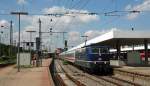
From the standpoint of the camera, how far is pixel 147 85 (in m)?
25.1

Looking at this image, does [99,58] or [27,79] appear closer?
[27,79]

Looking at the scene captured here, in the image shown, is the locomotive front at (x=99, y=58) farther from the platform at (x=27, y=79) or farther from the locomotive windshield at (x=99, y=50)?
the platform at (x=27, y=79)

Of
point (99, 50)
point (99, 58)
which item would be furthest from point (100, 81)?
point (99, 50)

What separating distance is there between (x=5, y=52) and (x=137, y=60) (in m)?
75.4

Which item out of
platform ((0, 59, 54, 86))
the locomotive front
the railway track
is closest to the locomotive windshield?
the locomotive front

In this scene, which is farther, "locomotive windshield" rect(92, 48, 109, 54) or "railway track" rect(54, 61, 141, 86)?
"locomotive windshield" rect(92, 48, 109, 54)

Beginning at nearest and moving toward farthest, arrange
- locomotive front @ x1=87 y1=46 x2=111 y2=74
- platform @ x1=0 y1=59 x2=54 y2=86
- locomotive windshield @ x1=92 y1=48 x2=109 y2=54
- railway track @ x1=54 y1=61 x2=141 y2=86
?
platform @ x1=0 y1=59 x2=54 y2=86 → railway track @ x1=54 y1=61 x2=141 y2=86 → locomotive front @ x1=87 y1=46 x2=111 y2=74 → locomotive windshield @ x1=92 y1=48 x2=109 y2=54

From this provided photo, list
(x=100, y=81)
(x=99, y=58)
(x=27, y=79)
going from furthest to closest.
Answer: (x=99, y=58)
(x=100, y=81)
(x=27, y=79)

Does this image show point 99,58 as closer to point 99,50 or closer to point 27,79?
point 99,50

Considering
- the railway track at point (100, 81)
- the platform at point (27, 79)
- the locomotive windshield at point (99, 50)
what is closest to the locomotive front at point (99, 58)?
the locomotive windshield at point (99, 50)

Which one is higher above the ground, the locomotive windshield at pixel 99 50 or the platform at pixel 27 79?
the locomotive windshield at pixel 99 50

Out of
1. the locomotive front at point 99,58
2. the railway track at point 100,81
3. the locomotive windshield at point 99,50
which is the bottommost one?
the railway track at point 100,81

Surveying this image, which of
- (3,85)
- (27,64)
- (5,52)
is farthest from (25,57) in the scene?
(5,52)

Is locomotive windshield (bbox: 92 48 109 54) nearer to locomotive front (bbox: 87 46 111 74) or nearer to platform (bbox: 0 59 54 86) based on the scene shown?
locomotive front (bbox: 87 46 111 74)
